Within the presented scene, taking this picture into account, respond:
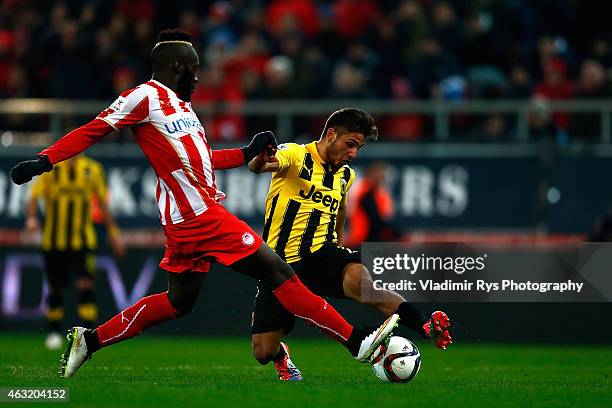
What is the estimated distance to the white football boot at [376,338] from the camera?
7930 mm

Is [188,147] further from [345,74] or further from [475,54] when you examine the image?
[475,54]

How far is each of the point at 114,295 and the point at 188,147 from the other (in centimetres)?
693

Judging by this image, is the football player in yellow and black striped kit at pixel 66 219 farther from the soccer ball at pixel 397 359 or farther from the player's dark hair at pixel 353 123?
the soccer ball at pixel 397 359

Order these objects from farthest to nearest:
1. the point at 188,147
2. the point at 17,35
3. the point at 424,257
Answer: the point at 17,35, the point at 424,257, the point at 188,147

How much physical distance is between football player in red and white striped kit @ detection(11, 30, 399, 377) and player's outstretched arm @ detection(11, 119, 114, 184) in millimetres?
12

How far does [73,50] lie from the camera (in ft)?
55.5

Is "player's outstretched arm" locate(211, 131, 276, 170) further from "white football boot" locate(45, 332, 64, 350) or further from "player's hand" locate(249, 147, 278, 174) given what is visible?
"white football boot" locate(45, 332, 64, 350)

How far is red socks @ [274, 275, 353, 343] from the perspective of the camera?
26.2ft

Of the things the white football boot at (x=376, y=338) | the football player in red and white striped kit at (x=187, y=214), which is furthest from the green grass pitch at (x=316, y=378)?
the football player in red and white striped kit at (x=187, y=214)

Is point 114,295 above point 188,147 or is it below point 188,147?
below

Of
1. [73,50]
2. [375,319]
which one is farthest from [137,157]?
[375,319]

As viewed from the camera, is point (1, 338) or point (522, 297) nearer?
point (522, 297)

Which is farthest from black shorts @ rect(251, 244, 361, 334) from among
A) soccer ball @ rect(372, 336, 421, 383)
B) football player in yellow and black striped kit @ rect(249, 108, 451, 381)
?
soccer ball @ rect(372, 336, 421, 383)
